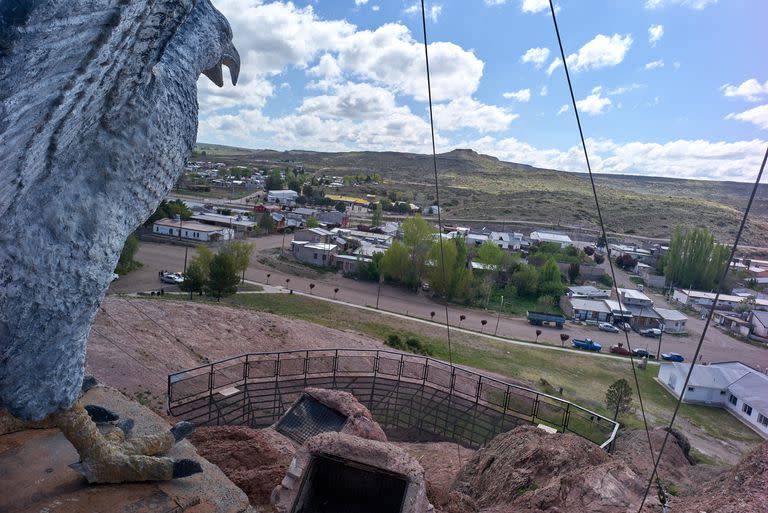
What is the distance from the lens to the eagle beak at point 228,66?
6.80m

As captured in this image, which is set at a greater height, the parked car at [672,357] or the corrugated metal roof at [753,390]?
the corrugated metal roof at [753,390]

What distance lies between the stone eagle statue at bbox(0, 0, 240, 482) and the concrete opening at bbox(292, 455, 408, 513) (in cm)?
239

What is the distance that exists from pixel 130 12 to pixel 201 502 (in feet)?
17.7

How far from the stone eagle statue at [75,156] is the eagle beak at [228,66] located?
52 centimetres

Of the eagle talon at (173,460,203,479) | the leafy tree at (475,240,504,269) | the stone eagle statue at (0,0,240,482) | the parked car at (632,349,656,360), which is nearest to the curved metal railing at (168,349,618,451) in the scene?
the eagle talon at (173,460,203,479)

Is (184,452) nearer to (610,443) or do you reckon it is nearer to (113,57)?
(113,57)

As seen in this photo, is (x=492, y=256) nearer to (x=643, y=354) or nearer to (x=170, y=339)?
(x=643, y=354)

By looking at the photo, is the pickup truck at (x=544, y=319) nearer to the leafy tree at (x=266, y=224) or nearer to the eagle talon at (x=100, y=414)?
the leafy tree at (x=266, y=224)

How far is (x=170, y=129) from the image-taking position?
530 centimetres

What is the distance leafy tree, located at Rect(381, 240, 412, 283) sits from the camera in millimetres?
44375

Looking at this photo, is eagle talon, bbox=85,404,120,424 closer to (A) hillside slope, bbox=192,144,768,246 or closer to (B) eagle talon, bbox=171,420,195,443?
(B) eagle talon, bbox=171,420,195,443

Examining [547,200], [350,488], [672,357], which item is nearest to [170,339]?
[350,488]

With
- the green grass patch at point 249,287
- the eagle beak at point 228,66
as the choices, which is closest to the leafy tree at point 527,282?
the green grass patch at point 249,287

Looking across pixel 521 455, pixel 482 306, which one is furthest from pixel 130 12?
pixel 482 306
